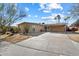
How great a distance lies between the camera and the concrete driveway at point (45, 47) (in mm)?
2691

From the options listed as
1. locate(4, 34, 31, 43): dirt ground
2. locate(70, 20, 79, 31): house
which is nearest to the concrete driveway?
locate(4, 34, 31, 43): dirt ground

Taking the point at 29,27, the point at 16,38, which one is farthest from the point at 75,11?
the point at 16,38

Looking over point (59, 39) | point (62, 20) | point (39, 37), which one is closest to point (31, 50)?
point (39, 37)

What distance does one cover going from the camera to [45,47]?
2.72 m

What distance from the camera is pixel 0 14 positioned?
8.98 feet

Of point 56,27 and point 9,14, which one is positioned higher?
point 9,14

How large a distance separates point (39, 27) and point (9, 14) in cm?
45

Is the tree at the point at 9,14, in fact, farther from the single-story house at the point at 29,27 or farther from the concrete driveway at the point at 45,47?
the concrete driveway at the point at 45,47

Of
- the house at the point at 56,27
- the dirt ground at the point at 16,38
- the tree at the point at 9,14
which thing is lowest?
the dirt ground at the point at 16,38

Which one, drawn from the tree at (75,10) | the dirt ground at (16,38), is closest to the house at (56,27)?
the tree at (75,10)

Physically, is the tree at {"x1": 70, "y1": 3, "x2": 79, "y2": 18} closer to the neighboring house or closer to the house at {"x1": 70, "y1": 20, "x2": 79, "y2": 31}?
the house at {"x1": 70, "y1": 20, "x2": 79, "y2": 31}

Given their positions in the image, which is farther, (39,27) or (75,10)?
(39,27)

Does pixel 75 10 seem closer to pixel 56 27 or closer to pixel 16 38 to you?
pixel 56 27

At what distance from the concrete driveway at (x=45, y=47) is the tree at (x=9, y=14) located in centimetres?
30
